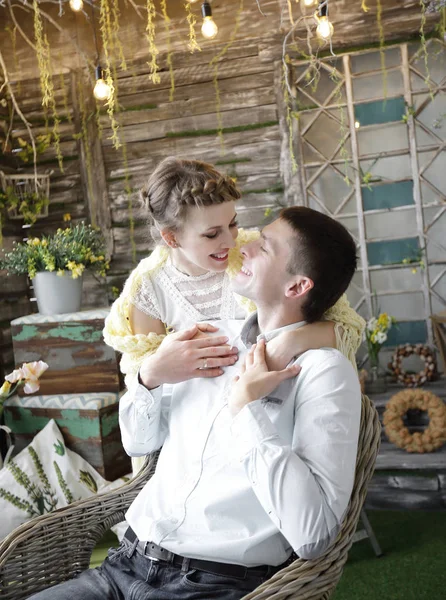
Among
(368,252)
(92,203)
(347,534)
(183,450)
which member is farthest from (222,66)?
(347,534)

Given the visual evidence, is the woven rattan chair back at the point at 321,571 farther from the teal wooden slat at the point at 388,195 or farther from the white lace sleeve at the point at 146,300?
the teal wooden slat at the point at 388,195

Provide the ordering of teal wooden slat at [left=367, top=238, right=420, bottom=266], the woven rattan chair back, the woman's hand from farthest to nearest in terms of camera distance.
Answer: teal wooden slat at [left=367, top=238, right=420, bottom=266], the woman's hand, the woven rattan chair back

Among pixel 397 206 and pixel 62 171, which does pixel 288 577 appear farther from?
pixel 62 171

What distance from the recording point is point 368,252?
4.43 m

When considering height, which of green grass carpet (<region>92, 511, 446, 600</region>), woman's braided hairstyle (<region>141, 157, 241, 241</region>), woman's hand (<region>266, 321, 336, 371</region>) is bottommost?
green grass carpet (<region>92, 511, 446, 600</region>)

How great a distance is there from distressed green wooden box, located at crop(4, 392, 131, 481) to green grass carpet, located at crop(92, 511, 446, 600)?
1.34 feet

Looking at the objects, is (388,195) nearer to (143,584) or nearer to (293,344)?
(293,344)

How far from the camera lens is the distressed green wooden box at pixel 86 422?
11.0 feet

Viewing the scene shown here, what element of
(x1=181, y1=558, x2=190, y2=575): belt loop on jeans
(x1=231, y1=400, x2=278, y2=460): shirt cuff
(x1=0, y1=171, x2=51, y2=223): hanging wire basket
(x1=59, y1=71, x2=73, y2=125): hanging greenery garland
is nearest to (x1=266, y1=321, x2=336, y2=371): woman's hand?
(x1=231, y1=400, x2=278, y2=460): shirt cuff

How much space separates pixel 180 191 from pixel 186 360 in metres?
0.62

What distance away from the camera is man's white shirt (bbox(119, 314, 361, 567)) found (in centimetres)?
124

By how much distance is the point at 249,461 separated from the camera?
1.30m

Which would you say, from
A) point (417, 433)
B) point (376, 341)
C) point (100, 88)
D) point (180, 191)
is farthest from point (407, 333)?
point (180, 191)

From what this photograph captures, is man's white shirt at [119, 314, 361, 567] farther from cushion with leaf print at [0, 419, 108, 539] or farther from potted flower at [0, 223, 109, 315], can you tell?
potted flower at [0, 223, 109, 315]
